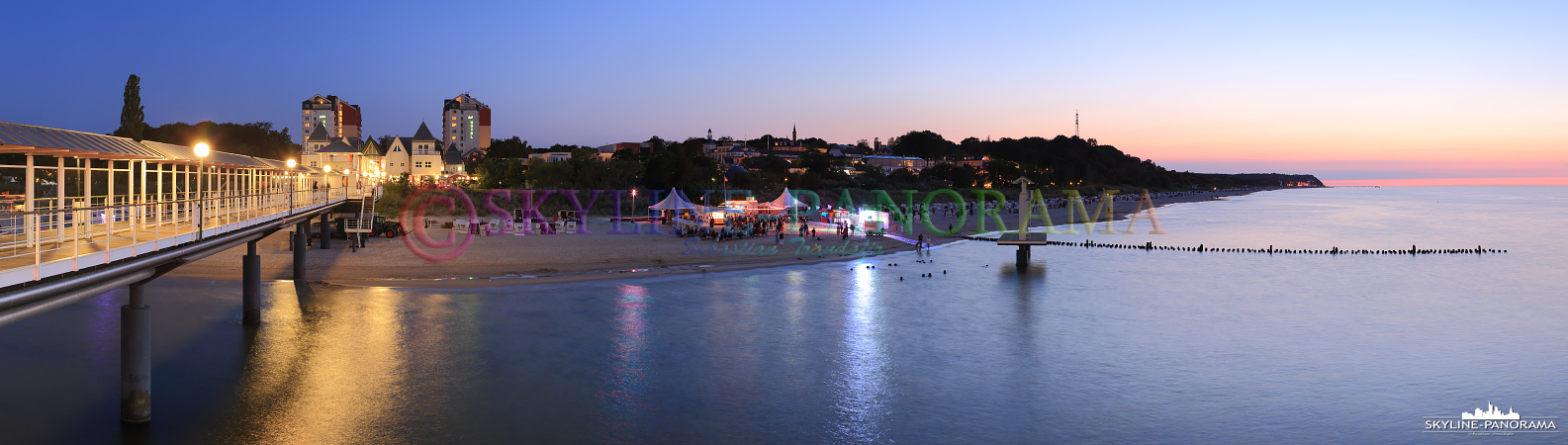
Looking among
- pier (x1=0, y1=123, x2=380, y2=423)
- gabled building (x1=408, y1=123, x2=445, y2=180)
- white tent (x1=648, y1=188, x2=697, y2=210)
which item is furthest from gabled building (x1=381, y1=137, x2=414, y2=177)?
pier (x1=0, y1=123, x2=380, y2=423)

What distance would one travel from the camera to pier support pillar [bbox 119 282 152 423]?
11.4m

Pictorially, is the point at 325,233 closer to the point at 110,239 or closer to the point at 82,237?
the point at 82,237

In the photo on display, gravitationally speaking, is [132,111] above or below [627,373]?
above

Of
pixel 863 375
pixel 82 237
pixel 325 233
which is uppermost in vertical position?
pixel 82 237

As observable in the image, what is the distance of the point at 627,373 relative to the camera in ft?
54.2

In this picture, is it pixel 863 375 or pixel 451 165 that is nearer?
pixel 863 375

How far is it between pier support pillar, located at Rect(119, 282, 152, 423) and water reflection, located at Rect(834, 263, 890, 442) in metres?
9.96

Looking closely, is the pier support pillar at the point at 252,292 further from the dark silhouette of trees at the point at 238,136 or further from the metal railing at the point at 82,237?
the dark silhouette of trees at the point at 238,136

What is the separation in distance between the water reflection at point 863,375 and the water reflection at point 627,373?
11.0 feet

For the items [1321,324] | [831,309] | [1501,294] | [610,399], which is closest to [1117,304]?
[1321,324]

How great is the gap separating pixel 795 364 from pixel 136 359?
438 inches

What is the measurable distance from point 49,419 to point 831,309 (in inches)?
668

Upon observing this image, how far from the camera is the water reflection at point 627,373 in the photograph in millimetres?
13266

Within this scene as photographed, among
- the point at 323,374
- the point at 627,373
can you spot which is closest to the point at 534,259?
the point at 323,374
